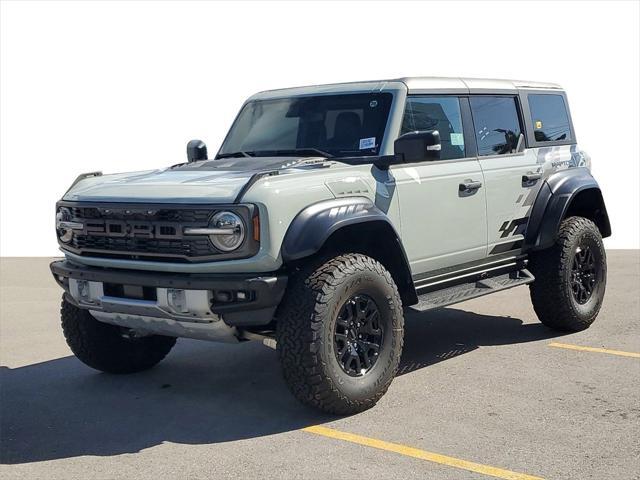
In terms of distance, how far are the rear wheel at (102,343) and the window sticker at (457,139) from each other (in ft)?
8.66

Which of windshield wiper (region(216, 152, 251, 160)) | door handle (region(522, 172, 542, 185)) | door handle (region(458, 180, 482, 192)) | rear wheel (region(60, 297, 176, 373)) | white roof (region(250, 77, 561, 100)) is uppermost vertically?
white roof (region(250, 77, 561, 100))

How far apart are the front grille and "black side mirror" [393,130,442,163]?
1.27 m

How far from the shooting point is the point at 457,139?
6.30 meters

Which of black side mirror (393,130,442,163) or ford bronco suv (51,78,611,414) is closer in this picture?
ford bronco suv (51,78,611,414)

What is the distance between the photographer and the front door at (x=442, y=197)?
18.6ft

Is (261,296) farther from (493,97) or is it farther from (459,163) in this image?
(493,97)

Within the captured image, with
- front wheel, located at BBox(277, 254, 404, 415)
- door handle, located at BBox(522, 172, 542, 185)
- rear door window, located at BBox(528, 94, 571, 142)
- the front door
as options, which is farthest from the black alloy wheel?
rear door window, located at BBox(528, 94, 571, 142)

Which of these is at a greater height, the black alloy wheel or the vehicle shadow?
the black alloy wheel

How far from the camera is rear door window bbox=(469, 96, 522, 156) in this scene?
6.55m

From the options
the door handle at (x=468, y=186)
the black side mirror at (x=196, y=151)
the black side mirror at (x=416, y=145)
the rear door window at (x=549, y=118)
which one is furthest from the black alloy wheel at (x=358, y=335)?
the rear door window at (x=549, y=118)

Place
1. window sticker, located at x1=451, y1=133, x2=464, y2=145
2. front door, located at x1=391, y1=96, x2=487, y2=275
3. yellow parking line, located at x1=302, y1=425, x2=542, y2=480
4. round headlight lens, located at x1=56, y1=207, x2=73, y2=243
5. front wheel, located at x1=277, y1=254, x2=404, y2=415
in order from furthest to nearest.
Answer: window sticker, located at x1=451, y1=133, x2=464, y2=145, front door, located at x1=391, y1=96, x2=487, y2=275, round headlight lens, located at x1=56, y1=207, x2=73, y2=243, front wheel, located at x1=277, y1=254, x2=404, y2=415, yellow parking line, located at x1=302, y1=425, x2=542, y2=480

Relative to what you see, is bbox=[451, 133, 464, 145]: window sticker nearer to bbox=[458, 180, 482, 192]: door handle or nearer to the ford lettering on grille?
bbox=[458, 180, 482, 192]: door handle

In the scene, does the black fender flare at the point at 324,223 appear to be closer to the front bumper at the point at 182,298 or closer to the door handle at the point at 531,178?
the front bumper at the point at 182,298

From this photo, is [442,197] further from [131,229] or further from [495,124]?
[131,229]
